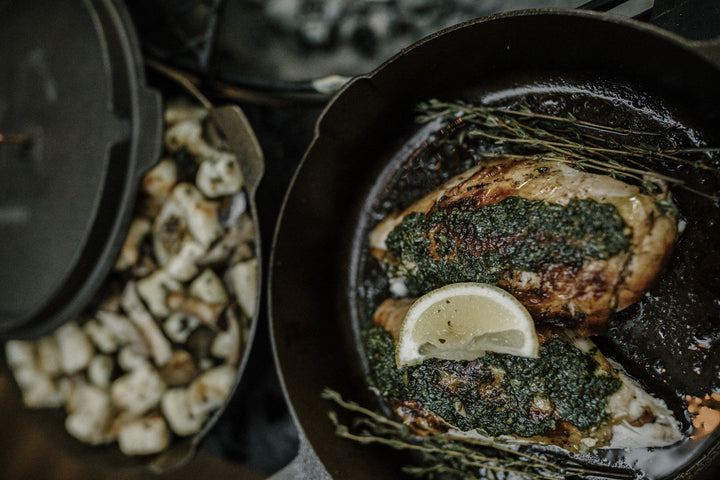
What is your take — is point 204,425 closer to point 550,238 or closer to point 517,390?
point 517,390

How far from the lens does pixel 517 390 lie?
1.69m

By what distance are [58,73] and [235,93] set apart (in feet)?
2.63

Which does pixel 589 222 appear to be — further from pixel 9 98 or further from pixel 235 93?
pixel 9 98

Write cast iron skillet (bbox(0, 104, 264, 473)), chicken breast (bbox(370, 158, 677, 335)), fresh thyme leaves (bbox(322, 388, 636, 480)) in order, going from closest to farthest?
chicken breast (bbox(370, 158, 677, 335)) → fresh thyme leaves (bbox(322, 388, 636, 480)) → cast iron skillet (bbox(0, 104, 264, 473))

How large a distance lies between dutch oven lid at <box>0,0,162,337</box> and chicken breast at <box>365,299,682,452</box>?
1.37 m

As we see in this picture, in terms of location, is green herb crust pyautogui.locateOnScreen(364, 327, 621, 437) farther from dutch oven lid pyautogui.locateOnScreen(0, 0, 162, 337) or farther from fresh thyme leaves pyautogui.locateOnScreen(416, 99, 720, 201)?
dutch oven lid pyautogui.locateOnScreen(0, 0, 162, 337)

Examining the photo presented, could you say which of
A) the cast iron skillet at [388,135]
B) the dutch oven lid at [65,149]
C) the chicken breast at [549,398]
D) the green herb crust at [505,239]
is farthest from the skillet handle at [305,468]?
the dutch oven lid at [65,149]

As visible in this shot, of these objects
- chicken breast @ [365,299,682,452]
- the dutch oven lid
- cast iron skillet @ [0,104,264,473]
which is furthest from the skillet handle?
the dutch oven lid

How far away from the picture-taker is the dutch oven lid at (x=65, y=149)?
200cm

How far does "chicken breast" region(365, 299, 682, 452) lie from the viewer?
63.4 inches

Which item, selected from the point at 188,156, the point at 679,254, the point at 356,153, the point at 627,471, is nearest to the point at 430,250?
the point at 356,153

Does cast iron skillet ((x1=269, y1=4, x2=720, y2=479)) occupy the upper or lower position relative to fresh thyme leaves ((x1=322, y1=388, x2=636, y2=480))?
upper

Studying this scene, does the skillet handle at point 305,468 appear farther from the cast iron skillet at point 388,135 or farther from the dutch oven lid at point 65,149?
the dutch oven lid at point 65,149

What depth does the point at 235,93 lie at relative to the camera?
2568 millimetres
